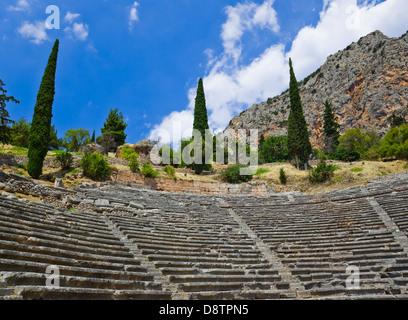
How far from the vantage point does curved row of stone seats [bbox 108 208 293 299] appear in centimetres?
644

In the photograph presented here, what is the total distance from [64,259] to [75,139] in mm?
37550

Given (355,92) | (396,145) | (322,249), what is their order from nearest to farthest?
(322,249), (396,145), (355,92)

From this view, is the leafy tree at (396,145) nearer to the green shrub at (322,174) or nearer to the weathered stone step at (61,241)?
the green shrub at (322,174)

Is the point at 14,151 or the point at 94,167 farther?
the point at 14,151

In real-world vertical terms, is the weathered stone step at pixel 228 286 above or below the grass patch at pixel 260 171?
below

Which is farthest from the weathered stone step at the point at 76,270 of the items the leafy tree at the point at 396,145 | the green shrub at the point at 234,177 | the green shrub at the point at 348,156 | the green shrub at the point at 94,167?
the green shrub at the point at 348,156

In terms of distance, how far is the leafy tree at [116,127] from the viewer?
40656 mm

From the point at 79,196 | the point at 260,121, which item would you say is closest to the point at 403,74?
the point at 260,121

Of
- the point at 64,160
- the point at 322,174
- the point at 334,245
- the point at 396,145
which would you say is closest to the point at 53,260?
the point at 334,245

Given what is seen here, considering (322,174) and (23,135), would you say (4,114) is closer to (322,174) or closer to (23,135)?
(23,135)

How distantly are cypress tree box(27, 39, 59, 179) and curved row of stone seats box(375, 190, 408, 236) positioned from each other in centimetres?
1936

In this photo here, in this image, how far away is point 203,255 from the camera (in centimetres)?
835

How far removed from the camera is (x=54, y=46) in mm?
22188

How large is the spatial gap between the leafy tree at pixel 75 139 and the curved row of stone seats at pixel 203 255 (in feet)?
104
